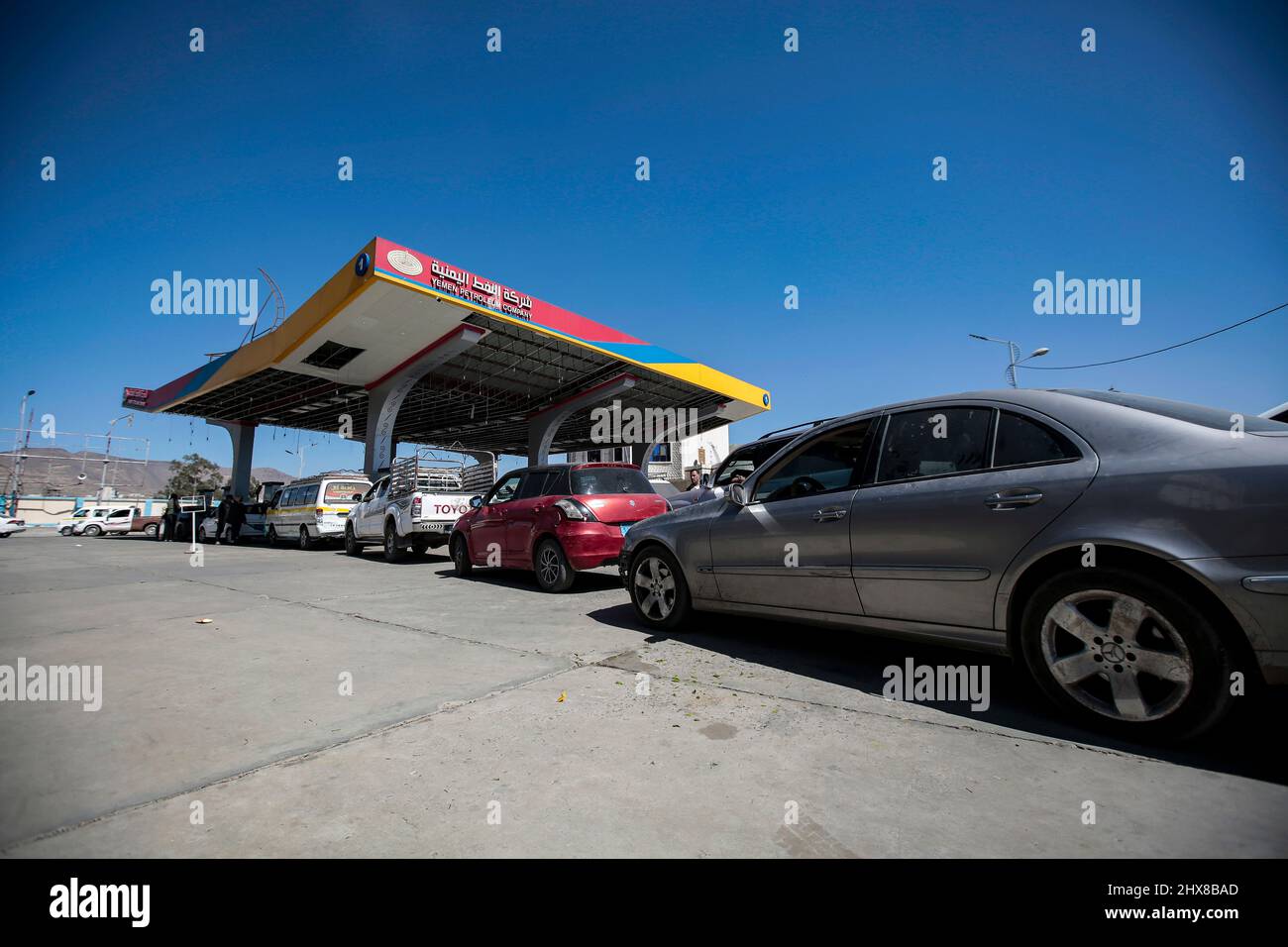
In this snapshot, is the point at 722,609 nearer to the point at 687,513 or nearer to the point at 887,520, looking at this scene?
the point at 687,513

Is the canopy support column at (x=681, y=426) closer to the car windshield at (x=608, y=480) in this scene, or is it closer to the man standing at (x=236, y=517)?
the man standing at (x=236, y=517)

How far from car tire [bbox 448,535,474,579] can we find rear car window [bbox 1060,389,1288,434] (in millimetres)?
7470

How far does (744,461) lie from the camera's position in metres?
8.27

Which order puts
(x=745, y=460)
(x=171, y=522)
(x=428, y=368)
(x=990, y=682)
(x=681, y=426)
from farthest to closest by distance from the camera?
1. (x=681, y=426)
2. (x=171, y=522)
3. (x=428, y=368)
4. (x=745, y=460)
5. (x=990, y=682)

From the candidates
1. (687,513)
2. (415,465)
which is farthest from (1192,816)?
(415,465)

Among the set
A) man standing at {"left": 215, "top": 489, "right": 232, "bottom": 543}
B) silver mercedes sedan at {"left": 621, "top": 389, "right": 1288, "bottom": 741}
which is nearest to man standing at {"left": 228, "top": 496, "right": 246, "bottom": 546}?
man standing at {"left": 215, "top": 489, "right": 232, "bottom": 543}

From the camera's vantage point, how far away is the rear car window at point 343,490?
15867 mm

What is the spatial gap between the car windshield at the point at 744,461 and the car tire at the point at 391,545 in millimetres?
6654

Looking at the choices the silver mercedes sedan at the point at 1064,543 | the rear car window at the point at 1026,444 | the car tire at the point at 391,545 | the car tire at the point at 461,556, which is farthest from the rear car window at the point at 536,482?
the car tire at the point at 391,545

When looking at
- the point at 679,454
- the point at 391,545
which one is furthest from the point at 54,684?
the point at 679,454

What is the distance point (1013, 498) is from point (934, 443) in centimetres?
60

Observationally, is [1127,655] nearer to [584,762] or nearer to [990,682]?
[990,682]

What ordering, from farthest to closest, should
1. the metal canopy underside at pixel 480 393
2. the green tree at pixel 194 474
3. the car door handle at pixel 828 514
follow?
the green tree at pixel 194 474, the metal canopy underside at pixel 480 393, the car door handle at pixel 828 514
